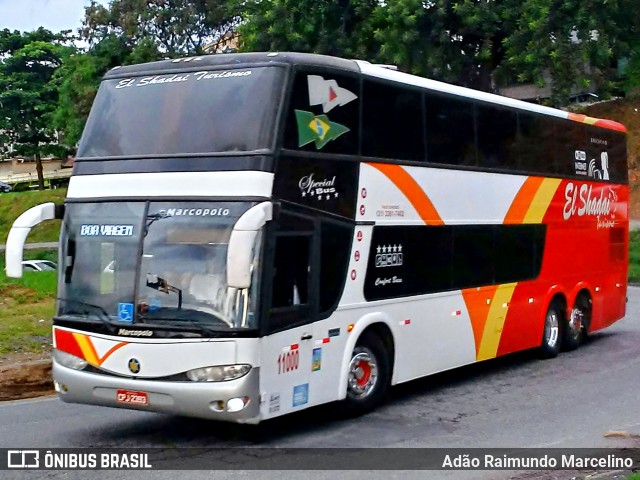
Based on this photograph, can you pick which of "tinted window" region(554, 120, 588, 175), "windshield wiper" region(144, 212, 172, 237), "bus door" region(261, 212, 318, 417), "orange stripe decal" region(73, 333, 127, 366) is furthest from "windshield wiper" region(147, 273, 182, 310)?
"tinted window" region(554, 120, 588, 175)

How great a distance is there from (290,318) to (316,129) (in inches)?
76.2

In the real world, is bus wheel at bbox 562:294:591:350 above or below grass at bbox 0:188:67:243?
below

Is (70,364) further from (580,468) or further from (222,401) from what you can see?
(580,468)

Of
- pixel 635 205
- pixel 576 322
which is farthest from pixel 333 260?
pixel 635 205

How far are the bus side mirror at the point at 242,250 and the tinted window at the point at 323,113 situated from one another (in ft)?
3.96

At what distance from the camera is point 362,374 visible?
34.7ft

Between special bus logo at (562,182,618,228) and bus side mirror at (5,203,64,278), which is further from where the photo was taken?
special bus logo at (562,182,618,228)

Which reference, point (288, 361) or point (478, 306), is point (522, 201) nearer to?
point (478, 306)

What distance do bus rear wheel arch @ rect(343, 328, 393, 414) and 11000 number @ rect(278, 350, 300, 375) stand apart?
0.92m

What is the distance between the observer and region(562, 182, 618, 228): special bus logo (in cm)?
1558

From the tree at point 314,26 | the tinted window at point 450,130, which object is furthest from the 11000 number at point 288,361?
the tree at point 314,26

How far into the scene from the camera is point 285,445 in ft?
30.6

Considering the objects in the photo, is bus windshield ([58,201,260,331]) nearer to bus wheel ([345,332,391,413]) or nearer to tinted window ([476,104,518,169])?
bus wheel ([345,332,391,413])

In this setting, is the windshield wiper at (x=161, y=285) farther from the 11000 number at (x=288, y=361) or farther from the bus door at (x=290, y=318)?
the 11000 number at (x=288, y=361)
